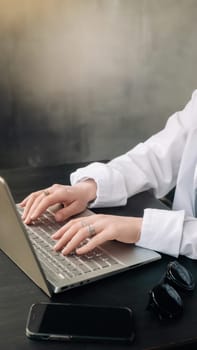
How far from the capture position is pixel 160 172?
4.50ft

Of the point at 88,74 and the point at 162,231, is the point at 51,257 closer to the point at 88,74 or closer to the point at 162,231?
the point at 162,231

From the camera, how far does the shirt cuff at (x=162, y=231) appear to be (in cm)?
97

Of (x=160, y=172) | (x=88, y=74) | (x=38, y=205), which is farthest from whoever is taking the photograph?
(x=88, y=74)

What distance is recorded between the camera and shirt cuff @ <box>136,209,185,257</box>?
38.2 inches

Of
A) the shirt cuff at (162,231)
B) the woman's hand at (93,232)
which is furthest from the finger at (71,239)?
the shirt cuff at (162,231)

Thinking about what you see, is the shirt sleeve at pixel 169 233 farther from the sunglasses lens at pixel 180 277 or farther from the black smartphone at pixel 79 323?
the black smartphone at pixel 79 323

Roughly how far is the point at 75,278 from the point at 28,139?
1.29 metres

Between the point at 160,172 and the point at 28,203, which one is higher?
the point at 28,203

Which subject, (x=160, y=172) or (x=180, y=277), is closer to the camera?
(x=180, y=277)

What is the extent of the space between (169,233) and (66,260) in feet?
0.73

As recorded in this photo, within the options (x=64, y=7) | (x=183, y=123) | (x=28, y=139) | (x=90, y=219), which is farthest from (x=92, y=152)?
(x=90, y=219)

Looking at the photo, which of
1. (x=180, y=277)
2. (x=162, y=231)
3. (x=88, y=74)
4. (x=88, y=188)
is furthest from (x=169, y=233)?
(x=88, y=74)

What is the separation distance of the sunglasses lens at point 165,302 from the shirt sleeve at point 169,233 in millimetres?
167

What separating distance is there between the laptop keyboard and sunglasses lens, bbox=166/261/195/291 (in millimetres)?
104
